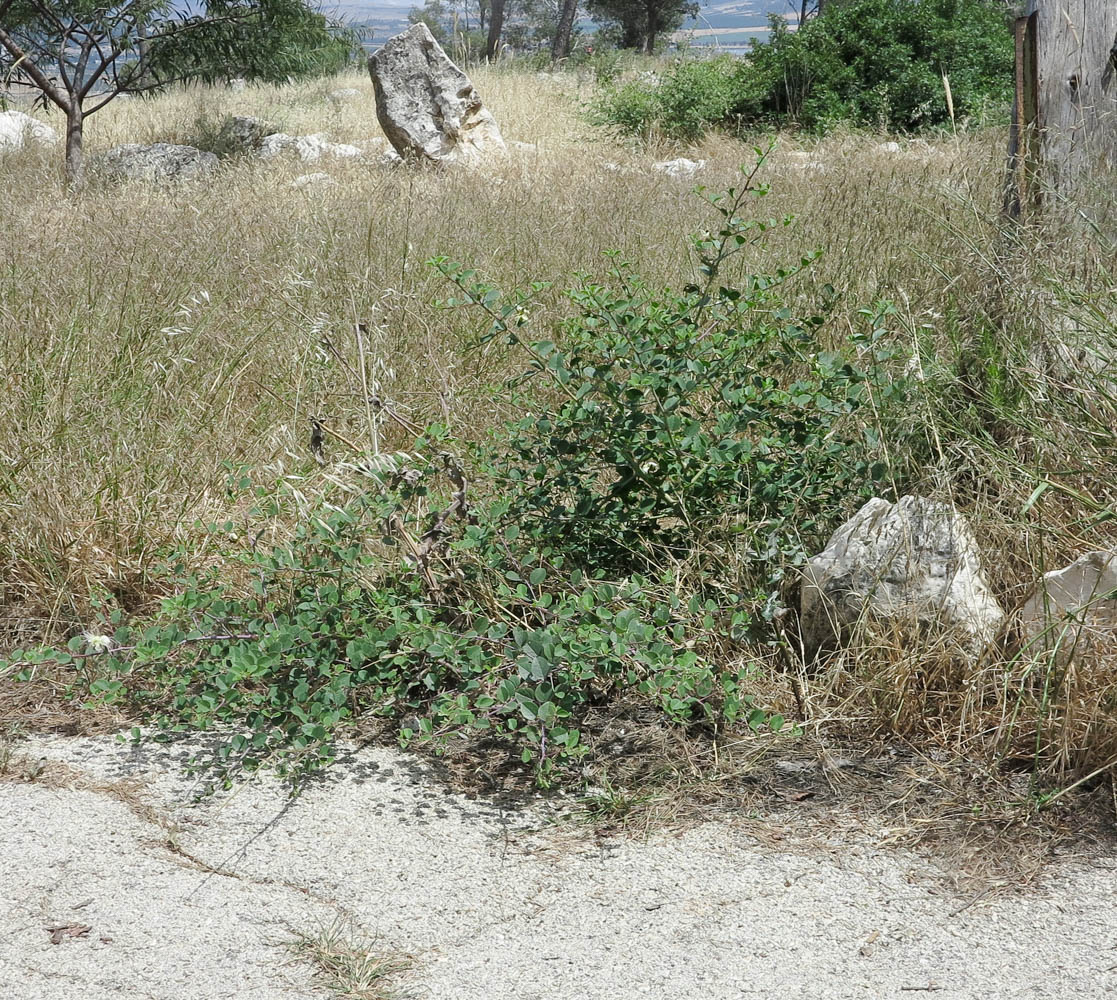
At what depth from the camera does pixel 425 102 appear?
11.7m

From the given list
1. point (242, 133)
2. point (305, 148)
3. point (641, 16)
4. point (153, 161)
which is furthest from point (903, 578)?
point (641, 16)

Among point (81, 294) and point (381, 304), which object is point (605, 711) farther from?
point (81, 294)

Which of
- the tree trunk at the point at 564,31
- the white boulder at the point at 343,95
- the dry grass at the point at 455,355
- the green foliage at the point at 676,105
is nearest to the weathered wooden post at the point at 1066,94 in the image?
the dry grass at the point at 455,355

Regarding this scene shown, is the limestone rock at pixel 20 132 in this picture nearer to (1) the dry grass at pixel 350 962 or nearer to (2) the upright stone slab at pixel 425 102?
(2) the upright stone slab at pixel 425 102

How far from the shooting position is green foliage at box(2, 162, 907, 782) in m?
2.44

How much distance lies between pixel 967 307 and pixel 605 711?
5.84 ft

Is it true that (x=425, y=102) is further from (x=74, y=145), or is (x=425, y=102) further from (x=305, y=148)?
(x=74, y=145)

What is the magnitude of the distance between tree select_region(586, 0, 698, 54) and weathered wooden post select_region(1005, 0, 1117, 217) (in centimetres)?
2763

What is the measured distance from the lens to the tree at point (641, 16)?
97.8ft

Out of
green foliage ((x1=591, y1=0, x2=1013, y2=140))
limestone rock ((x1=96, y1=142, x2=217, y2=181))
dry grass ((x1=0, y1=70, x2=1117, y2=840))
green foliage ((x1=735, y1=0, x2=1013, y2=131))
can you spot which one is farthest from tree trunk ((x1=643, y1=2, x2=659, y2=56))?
dry grass ((x1=0, y1=70, x2=1117, y2=840))

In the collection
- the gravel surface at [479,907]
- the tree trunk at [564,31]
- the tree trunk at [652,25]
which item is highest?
the tree trunk at [652,25]

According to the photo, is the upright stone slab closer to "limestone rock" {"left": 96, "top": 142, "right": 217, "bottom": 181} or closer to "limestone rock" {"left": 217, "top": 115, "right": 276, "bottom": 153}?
"limestone rock" {"left": 217, "top": 115, "right": 276, "bottom": 153}

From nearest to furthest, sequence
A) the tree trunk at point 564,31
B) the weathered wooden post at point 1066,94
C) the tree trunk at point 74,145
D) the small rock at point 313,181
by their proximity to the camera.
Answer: the weathered wooden post at point 1066,94 → the small rock at point 313,181 → the tree trunk at point 74,145 → the tree trunk at point 564,31

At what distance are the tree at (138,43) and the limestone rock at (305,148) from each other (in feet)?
2.45
